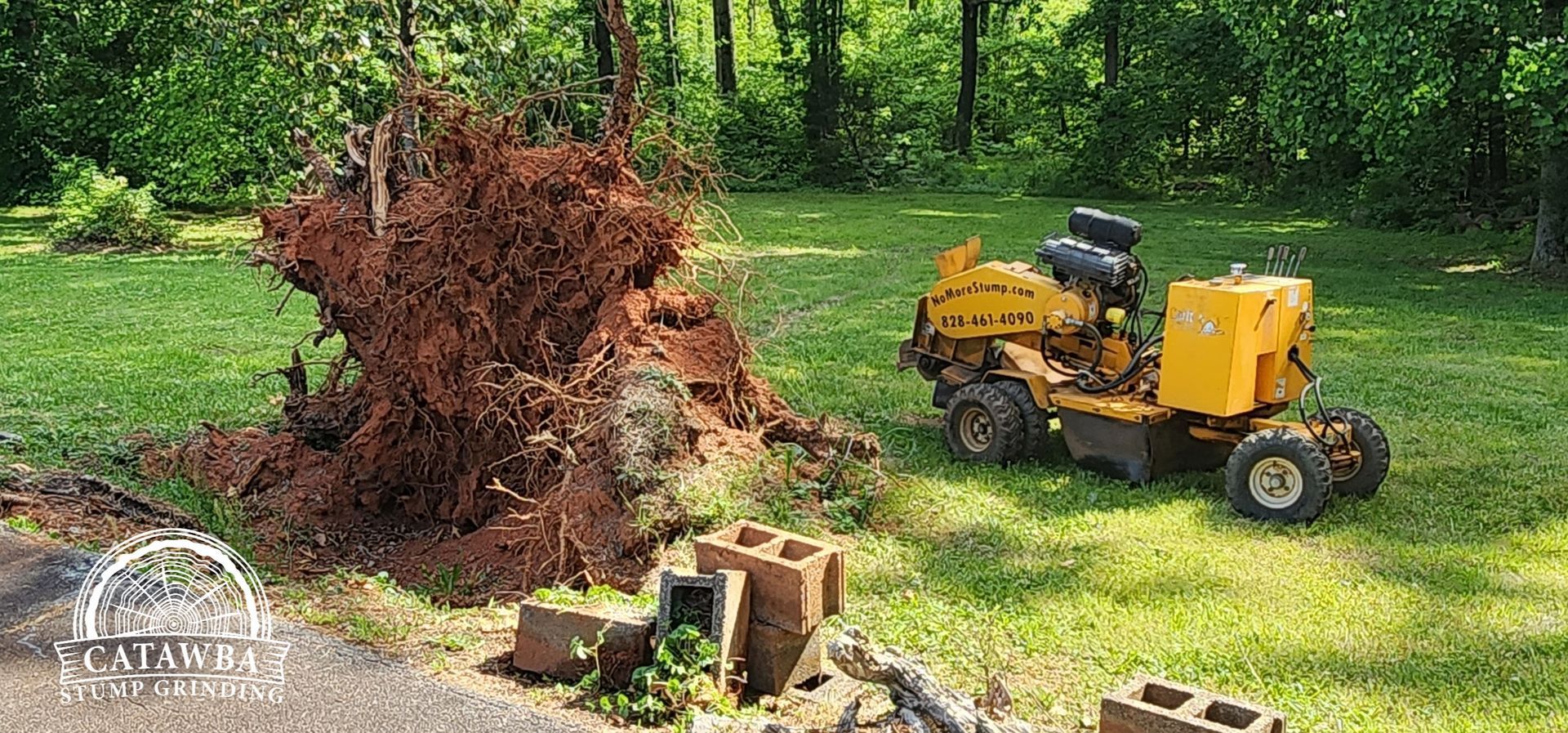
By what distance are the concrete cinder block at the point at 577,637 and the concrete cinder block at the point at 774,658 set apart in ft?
1.17

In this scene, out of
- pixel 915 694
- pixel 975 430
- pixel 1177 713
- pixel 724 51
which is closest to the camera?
pixel 1177 713

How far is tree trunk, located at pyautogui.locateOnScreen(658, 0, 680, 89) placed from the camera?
104 feet

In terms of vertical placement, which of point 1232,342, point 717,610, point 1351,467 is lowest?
point 1351,467

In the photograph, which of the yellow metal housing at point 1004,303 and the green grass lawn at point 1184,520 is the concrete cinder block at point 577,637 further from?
the yellow metal housing at point 1004,303

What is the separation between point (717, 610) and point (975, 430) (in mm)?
3522

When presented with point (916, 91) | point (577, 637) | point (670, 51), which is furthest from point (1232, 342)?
point (916, 91)

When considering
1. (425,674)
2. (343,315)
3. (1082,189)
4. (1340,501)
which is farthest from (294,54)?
(1082,189)

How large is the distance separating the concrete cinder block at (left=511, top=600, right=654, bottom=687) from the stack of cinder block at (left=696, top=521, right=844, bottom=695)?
335 mm

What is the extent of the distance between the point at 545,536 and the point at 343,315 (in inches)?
85.9

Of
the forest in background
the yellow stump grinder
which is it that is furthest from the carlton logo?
the yellow stump grinder

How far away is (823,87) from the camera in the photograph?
30.6m

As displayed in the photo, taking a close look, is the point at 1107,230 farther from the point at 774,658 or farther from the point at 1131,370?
the point at 774,658

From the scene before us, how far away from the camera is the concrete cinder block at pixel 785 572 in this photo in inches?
172

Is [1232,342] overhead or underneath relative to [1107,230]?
underneath
